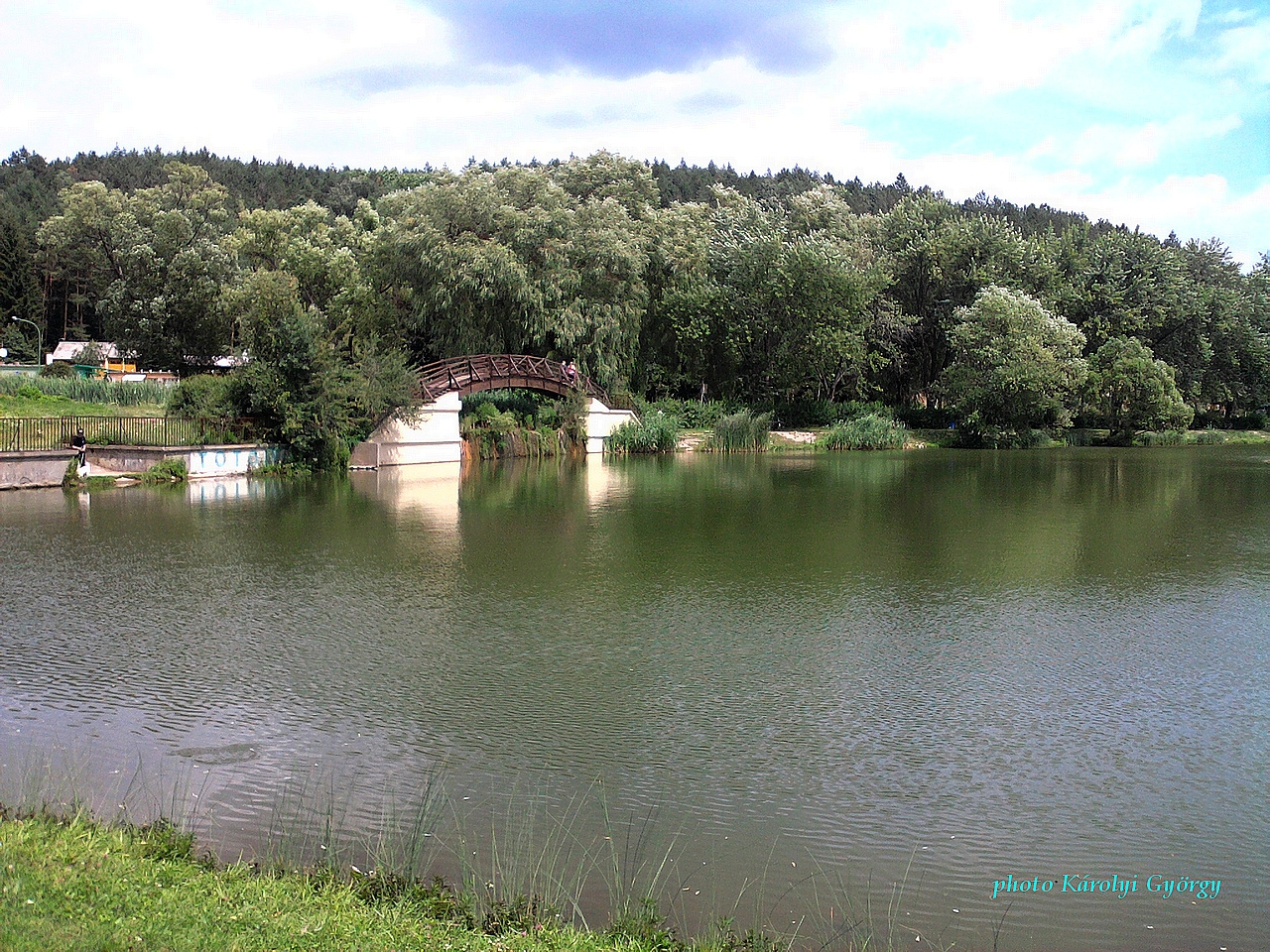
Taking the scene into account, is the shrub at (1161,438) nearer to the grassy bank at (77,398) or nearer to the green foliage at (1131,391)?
the green foliage at (1131,391)

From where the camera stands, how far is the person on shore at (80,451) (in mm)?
29109

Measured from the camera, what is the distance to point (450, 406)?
135 feet

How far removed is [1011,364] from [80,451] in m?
46.6

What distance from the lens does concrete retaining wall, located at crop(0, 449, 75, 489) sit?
28.4 m

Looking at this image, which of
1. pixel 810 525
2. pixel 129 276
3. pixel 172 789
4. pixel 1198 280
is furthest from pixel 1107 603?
pixel 1198 280

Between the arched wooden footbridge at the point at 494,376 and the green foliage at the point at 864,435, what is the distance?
16.0m

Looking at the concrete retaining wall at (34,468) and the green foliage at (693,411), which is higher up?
the green foliage at (693,411)

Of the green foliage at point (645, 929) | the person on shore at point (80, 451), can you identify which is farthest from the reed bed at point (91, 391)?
the green foliage at point (645, 929)

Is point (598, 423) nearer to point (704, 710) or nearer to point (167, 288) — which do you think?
point (167, 288)

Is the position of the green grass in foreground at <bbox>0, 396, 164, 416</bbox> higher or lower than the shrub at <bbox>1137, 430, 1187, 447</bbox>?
higher

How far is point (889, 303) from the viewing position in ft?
215

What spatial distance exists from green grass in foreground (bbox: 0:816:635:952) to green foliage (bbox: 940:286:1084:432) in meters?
57.2

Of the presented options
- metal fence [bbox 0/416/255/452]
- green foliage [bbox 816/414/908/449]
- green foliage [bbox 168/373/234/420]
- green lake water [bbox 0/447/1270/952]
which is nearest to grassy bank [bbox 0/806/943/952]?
green lake water [bbox 0/447/1270/952]

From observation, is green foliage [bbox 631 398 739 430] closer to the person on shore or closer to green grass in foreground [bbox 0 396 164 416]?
green grass in foreground [bbox 0 396 164 416]
